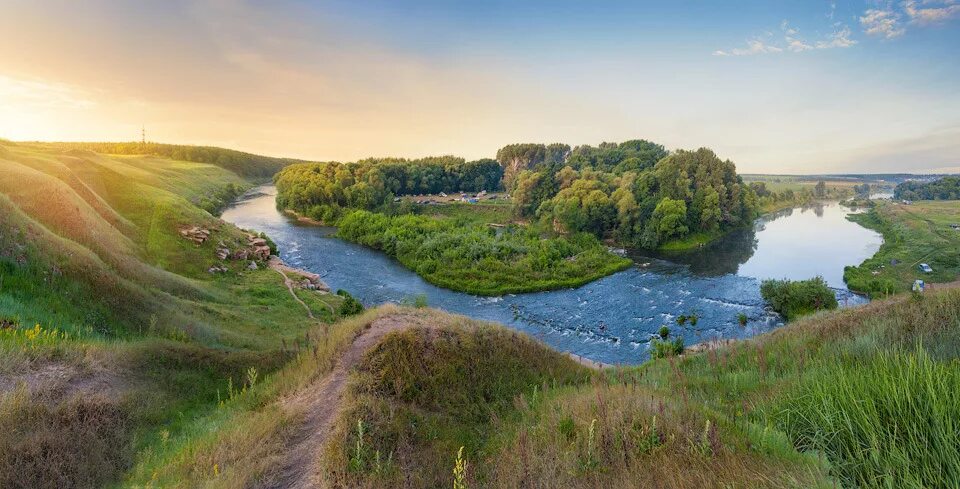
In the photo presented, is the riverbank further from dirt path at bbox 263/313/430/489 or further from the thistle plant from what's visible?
the thistle plant

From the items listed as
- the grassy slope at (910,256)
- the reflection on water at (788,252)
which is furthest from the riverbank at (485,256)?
the grassy slope at (910,256)

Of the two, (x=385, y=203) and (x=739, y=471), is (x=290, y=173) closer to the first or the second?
(x=385, y=203)

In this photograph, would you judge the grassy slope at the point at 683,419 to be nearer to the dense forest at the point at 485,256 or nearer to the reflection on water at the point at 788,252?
the dense forest at the point at 485,256

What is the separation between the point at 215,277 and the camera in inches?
1261

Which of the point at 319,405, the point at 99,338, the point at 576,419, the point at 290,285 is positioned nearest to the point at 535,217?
the point at 290,285

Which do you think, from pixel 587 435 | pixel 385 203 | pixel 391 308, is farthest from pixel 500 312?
pixel 385 203

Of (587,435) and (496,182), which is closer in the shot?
(587,435)

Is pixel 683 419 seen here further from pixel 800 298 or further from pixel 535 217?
pixel 535 217

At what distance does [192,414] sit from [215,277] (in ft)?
81.4

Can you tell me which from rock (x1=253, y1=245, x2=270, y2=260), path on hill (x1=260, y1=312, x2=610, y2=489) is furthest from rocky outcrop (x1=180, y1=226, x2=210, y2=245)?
path on hill (x1=260, y1=312, x2=610, y2=489)

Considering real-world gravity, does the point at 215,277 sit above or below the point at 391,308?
below

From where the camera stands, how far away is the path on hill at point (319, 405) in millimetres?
6595

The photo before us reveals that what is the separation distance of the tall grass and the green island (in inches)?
1401

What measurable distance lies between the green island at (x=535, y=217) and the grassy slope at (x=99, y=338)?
20.4 m
